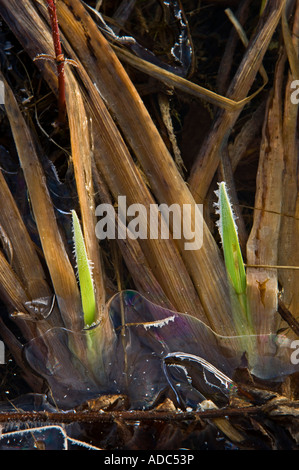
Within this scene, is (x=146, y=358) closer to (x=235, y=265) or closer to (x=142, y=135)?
(x=235, y=265)

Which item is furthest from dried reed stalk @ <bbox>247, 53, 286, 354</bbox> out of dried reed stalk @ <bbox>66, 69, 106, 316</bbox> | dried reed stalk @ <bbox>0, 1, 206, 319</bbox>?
dried reed stalk @ <bbox>66, 69, 106, 316</bbox>

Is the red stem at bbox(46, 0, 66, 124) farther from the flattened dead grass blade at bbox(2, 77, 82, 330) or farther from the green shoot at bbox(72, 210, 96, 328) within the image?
the green shoot at bbox(72, 210, 96, 328)

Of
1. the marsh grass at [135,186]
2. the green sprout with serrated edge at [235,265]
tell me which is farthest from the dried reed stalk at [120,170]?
the green sprout with serrated edge at [235,265]

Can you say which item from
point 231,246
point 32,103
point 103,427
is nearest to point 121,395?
point 103,427

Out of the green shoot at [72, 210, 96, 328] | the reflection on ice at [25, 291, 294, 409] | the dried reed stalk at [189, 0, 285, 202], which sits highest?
the dried reed stalk at [189, 0, 285, 202]

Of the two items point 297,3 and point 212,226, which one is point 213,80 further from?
point 212,226

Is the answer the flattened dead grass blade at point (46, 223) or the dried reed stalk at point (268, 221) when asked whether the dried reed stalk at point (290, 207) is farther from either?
the flattened dead grass blade at point (46, 223)

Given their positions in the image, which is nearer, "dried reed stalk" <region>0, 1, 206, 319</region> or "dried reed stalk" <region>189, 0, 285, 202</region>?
"dried reed stalk" <region>0, 1, 206, 319</region>
